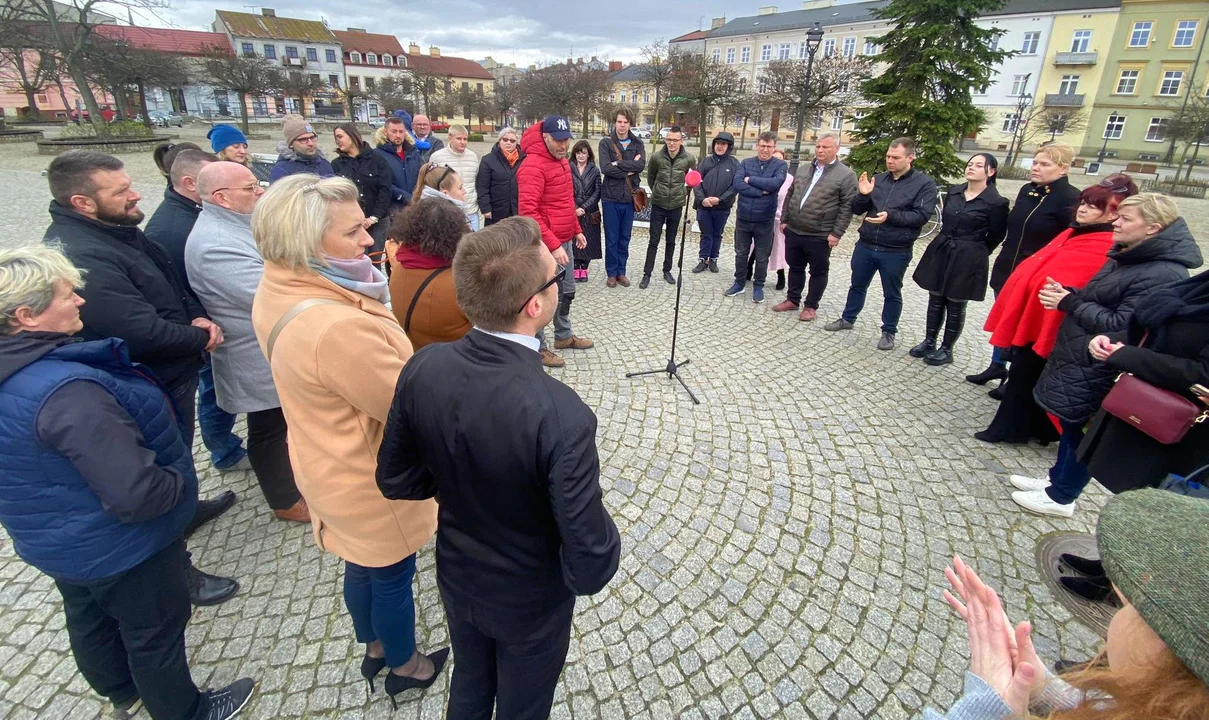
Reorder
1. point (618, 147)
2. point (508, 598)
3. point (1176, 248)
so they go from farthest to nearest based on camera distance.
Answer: point (618, 147), point (1176, 248), point (508, 598)

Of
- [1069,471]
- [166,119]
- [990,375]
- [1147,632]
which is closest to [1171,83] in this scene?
[990,375]

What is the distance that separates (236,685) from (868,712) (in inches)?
104

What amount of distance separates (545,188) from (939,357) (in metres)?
4.39

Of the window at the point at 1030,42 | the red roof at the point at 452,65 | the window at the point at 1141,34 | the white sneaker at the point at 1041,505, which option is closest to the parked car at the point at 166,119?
the red roof at the point at 452,65

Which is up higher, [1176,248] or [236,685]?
[1176,248]

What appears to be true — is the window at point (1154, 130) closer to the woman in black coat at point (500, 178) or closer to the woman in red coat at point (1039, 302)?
the woman in red coat at point (1039, 302)

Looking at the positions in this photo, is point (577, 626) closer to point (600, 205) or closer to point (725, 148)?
point (600, 205)

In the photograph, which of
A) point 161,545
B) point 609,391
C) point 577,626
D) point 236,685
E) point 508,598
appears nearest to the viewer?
point 508,598

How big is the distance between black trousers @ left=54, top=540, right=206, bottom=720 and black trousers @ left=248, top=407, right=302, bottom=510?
3.65 feet

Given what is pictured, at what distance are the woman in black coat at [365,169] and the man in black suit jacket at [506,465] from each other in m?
5.21

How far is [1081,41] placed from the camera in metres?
38.5

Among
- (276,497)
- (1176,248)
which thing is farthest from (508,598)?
(1176,248)

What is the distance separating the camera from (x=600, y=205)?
7.47 meters

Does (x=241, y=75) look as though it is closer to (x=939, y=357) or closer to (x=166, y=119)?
(x=166, y=119)
